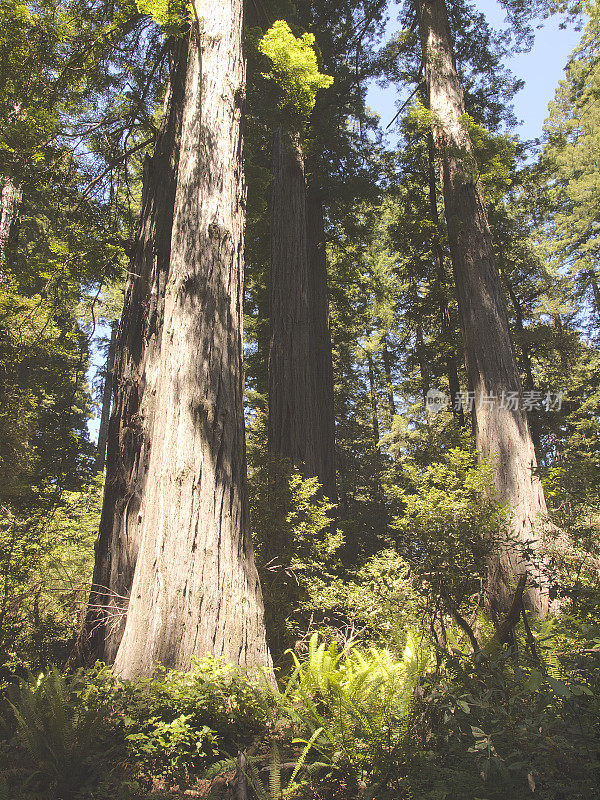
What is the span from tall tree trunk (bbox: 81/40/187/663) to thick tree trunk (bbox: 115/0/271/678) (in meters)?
0.77

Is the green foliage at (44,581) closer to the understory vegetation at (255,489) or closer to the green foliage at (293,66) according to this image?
the understory vegetation at (255,489)

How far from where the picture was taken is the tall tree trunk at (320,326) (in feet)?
32.0

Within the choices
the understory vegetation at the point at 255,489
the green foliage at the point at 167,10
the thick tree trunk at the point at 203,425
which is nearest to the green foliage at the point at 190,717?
the understory vegetation at the point at 255,489

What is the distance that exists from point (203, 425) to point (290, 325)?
14.2 feet

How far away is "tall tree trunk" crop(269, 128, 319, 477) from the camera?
7.17m

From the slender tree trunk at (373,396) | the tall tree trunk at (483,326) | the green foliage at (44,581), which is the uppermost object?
the slender tree trunk at (373,396)

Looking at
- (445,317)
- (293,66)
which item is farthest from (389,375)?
(293,66)

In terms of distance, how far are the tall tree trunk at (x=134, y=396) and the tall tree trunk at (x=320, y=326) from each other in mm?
4139

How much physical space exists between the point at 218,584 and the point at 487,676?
70.9 inches

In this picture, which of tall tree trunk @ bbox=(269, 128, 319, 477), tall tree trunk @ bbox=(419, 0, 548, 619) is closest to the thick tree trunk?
tall tree trunk @ bbox=(269, 128, 319, 477)

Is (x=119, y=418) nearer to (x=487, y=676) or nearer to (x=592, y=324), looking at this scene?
(x=487, y=676)

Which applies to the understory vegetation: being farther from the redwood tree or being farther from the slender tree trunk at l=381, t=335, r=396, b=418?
the slender tree trunk at l=381, t=335, r=396, b=418

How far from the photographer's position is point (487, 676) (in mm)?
2471

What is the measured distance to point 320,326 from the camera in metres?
10.2
